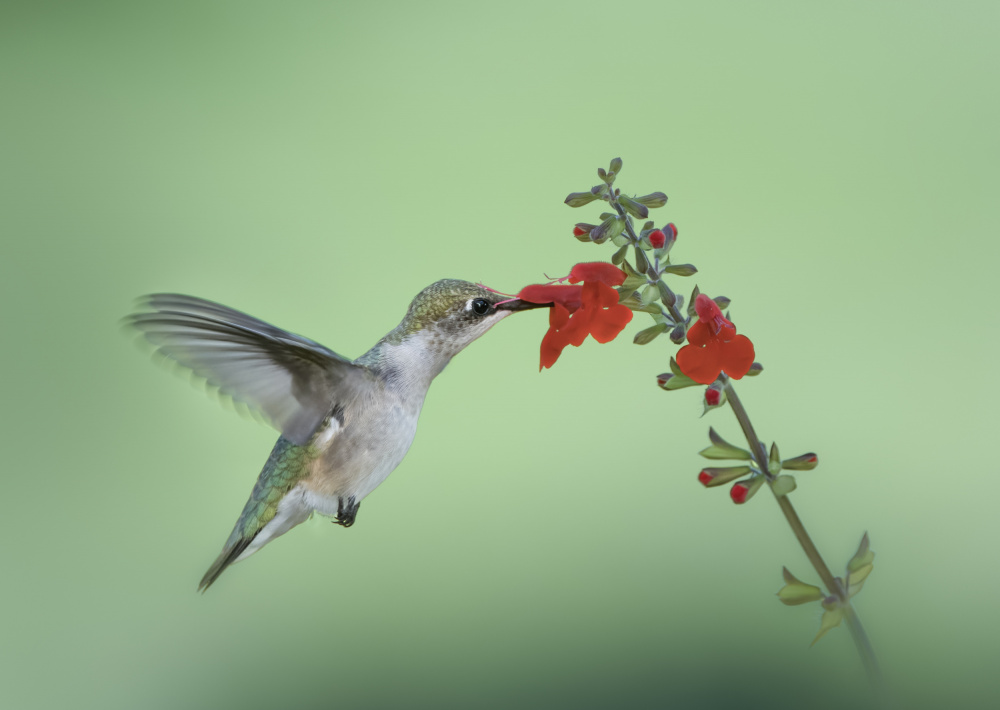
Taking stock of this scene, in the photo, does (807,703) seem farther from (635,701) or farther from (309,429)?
(309,429)

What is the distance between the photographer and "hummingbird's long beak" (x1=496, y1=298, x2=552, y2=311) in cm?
115

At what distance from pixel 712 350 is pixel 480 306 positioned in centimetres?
42

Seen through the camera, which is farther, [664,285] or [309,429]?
[309,429]

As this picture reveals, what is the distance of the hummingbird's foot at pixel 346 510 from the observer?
4.41 feet

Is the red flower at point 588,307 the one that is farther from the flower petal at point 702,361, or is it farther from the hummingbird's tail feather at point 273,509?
the hummingbird's tail feather at point 273,509

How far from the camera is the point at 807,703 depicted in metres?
2.29

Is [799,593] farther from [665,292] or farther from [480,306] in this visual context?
[480,306]

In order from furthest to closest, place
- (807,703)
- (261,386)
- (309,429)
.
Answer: (807,703) → (309,429) → (261,386)

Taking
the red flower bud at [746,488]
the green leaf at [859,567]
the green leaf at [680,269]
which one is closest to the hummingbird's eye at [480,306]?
the green leaf at [680,269]

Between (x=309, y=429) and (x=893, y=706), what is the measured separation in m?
0.84

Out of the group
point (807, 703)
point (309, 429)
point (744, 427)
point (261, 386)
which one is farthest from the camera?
point (807, 703)

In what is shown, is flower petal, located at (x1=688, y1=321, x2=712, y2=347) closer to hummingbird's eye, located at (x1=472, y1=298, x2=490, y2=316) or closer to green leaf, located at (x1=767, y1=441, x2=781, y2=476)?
green leaf, located at (x1=767, y1=441, x2=781, y2=476)

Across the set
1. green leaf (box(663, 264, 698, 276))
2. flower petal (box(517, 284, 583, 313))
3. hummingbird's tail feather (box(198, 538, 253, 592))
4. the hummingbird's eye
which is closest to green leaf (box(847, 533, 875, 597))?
green leaf (box(663, 264, 698, 276))

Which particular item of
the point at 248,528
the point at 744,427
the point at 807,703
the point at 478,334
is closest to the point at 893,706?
the point at 744,427
